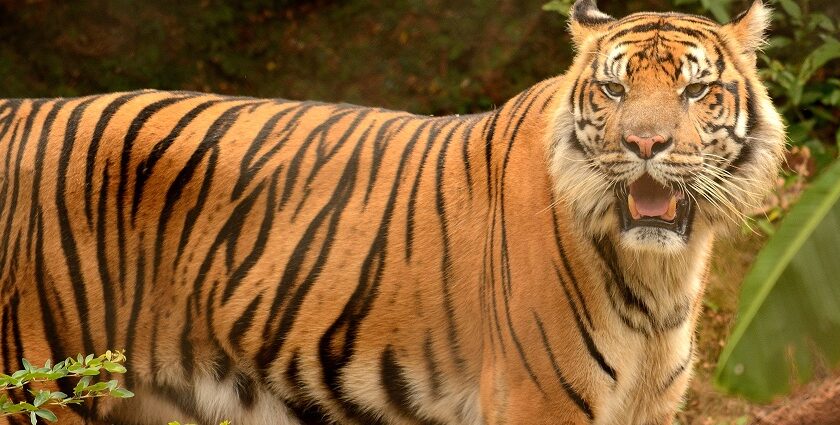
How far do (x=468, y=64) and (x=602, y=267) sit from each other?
431cm

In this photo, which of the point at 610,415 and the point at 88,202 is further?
the point at 88,202

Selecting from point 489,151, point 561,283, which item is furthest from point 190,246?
point 561,283

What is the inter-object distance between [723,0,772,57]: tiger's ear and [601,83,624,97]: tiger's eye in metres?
0.37

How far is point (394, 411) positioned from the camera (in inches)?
144

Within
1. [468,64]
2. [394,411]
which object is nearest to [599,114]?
[394,411]

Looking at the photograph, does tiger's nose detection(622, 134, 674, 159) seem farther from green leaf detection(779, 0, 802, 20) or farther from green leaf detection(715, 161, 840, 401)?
green leaf detection(779, 0, 802, 20)

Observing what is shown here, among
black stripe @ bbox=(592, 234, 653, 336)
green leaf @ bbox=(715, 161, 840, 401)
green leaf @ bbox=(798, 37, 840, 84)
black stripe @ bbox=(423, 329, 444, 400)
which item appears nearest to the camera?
green leaf @ bbox=(715, 161, 840, 401)

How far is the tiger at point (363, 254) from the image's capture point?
333cm

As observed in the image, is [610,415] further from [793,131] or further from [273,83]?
[273,83]

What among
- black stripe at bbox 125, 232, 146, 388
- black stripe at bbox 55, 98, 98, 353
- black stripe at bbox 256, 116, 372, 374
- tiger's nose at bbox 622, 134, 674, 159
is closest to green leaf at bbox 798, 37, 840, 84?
black stripe at bbox 256, 116, 372, 374

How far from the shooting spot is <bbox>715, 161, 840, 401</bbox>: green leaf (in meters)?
3.25

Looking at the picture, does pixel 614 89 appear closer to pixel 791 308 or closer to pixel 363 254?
pixel 791 308

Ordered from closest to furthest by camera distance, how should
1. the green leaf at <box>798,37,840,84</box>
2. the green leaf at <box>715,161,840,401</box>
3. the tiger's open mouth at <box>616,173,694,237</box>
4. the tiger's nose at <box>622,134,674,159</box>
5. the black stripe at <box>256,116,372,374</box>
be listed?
the tiger's nose at <box>622,134,674,159</box> → the tiger's open mouth at <box>616,173,694,237</box> → the green leaf at <box>715,161,840,401</box> → the black stripe at <box>256,116,372,374</box> → the green leaf at <box>798,37,840,84</box>

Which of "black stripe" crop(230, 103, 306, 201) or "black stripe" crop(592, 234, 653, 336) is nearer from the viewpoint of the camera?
"black stripe" crop(592, 234, 653, 336)
